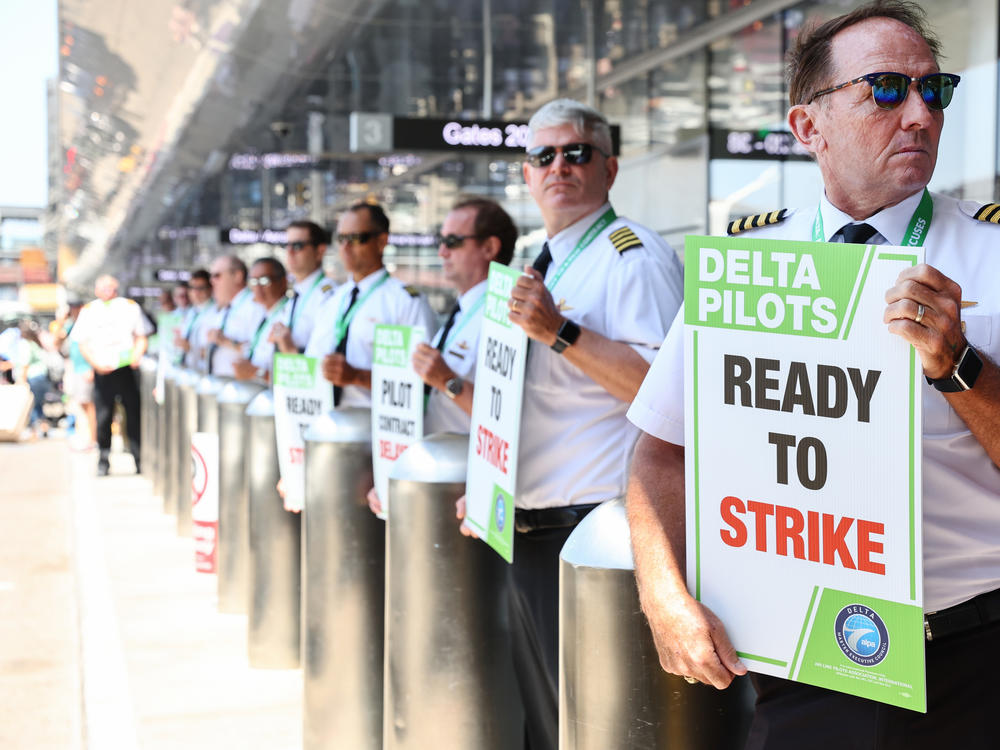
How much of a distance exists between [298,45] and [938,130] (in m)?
9.88

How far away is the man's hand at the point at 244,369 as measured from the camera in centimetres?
738

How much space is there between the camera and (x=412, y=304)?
531 centimetres

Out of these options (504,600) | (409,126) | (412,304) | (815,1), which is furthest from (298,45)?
(504,600)

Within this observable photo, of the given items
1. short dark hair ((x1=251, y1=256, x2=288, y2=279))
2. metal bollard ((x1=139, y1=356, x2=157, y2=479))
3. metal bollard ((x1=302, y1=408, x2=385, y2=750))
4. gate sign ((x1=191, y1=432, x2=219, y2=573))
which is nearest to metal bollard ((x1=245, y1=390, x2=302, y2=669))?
metal bollard ((x1=302, y1=408, x2=385, y2=750))

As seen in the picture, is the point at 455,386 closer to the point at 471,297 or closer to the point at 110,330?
the point at 471,297

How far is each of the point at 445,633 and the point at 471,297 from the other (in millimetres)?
1277

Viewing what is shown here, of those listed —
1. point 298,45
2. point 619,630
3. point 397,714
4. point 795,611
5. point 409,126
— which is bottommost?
point 397,714

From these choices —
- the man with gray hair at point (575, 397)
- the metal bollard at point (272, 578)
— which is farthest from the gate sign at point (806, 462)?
the metal bollard at point (272, 578)

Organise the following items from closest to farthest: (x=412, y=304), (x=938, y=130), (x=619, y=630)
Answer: (x=938, y=130)
(x=619, y=630)
(x=412, y=304)

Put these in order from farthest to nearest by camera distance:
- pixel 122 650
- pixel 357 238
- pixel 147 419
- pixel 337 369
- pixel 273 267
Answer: pixel 147 419 → pixel 273 267 → pixel 122 650 → pixel 357 238 → pixel 337 369

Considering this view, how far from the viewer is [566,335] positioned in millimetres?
2928

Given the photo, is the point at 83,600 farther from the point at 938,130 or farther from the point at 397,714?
the point at 938,130

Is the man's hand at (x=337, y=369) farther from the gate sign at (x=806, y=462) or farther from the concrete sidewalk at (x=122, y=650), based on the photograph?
the gate sign at (x=806, y=462)

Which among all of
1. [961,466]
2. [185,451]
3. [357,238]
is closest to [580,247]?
[961,466]
